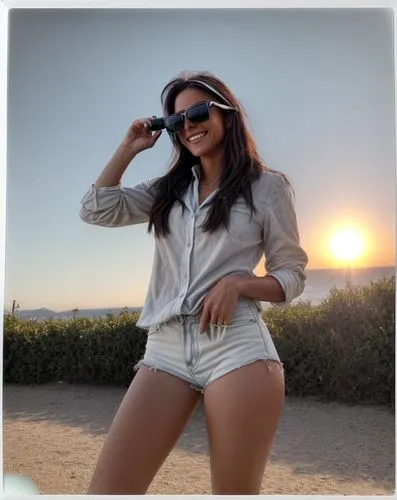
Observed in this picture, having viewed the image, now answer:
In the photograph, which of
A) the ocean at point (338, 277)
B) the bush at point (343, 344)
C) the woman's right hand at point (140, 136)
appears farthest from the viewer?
the bush at point (343, 344)

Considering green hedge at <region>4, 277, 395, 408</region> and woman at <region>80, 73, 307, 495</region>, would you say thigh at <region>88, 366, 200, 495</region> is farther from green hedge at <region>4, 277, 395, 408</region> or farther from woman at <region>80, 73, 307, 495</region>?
green hedge at <region>4, 277, 395, 408</region>

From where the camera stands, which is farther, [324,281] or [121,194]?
[324,281]

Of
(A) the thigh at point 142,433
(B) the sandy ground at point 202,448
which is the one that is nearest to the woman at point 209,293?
(A) the thigh at point 142,433

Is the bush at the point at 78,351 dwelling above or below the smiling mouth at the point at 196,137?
below

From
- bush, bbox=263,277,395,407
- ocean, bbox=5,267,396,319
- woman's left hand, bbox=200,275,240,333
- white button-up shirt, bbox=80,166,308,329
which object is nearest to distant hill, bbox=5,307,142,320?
ocean, bbox=5,267,396,319

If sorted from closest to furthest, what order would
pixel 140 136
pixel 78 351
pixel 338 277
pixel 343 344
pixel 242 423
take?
pixel 242 423 < pixel 140 136 < pixel 338 277 < pixel 343 344 < pixel 78 351

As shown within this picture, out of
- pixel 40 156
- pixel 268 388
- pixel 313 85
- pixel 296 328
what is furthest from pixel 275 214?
pixel 296 328

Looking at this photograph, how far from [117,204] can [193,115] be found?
28cm

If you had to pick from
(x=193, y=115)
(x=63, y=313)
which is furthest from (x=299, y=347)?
(x=193, y=115)

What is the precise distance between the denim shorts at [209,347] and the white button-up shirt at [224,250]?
4 cm

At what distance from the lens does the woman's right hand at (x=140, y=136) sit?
50.2 inches

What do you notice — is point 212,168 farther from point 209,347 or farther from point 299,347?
point 299,347

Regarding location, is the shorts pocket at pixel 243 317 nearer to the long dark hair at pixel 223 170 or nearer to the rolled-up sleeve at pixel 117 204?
the long dark hair at pixel 223 170

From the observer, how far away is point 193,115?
1.17 meters
